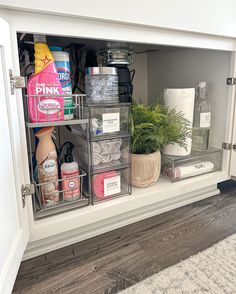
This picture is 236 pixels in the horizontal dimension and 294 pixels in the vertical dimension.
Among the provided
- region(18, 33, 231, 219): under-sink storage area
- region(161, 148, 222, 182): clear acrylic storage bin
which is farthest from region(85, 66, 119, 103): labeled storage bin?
region(161, 148, 222, 182): clear acrylic storage bin

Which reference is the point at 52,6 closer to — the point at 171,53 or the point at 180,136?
the point at 180,136

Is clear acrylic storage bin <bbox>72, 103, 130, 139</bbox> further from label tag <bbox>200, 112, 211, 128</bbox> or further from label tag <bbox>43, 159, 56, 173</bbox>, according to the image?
label tag <bbox>200, 112, 211, 128</bbox>

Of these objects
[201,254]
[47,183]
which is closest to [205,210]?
[201,254]

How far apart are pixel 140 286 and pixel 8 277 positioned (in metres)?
0.30

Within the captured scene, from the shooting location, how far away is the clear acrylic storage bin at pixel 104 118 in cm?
72

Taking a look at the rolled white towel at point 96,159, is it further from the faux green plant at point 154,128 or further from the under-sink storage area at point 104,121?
the faux green plant at point 154,128

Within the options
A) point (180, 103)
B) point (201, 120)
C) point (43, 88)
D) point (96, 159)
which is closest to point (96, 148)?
point (96, 159)

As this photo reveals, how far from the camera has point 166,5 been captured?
2.23 feet

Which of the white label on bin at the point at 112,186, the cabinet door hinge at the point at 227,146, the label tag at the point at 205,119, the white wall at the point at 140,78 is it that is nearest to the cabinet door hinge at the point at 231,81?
the label tag at the point at 205,119

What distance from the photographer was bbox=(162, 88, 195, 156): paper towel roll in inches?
35.7

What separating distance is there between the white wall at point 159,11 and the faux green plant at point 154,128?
275 millimetres

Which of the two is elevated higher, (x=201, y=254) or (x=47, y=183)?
(x=47, y=183)

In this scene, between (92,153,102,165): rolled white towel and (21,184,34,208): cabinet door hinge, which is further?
(92,153,102,165): rolled white towel

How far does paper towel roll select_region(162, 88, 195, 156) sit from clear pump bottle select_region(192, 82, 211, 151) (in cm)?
8
